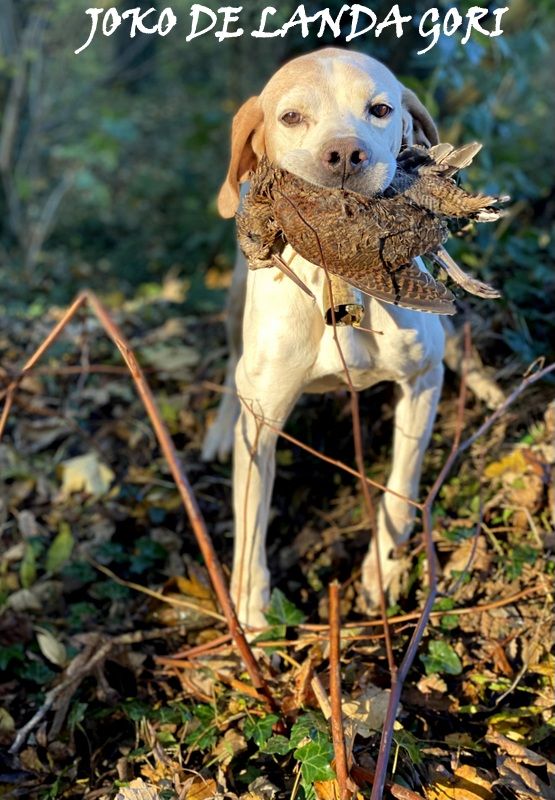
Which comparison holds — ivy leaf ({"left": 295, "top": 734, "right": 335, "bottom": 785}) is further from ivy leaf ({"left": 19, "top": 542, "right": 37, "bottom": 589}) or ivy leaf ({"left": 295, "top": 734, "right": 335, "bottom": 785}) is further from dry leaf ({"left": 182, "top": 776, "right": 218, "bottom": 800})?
ivy leaf ({"left": 19, "top": 542, "right": 37, "bottom": 589})

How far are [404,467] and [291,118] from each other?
1.20 meters

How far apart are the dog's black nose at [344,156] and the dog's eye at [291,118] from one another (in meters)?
0.19

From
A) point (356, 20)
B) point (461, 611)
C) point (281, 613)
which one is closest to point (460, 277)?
point (461, 611)

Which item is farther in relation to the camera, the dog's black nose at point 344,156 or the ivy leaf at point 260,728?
the ivy leaf at point 260,728

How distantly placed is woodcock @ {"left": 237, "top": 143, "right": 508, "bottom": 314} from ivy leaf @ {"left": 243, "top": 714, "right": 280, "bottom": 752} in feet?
3.98

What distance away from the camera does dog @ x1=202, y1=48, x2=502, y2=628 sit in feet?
6.88

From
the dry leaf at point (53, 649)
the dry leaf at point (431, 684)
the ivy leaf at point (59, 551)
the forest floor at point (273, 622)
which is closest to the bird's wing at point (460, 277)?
the forest floor at point (273, 622)

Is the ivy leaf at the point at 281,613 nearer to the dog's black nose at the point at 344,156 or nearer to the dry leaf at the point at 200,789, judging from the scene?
the dry leaf at the point at 200,789

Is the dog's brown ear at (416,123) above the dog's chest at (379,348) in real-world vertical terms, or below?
above

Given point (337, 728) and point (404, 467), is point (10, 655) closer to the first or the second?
point (337, 728)

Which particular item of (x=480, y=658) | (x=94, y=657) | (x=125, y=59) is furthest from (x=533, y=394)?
(x=125, y=59)

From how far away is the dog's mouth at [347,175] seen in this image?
2.02 meters

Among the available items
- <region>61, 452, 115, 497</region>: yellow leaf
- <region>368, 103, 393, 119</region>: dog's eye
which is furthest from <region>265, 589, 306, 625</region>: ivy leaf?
<region>368, 103, 393, 119</region>: dog's eye

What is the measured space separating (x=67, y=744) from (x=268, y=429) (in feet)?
3.65
